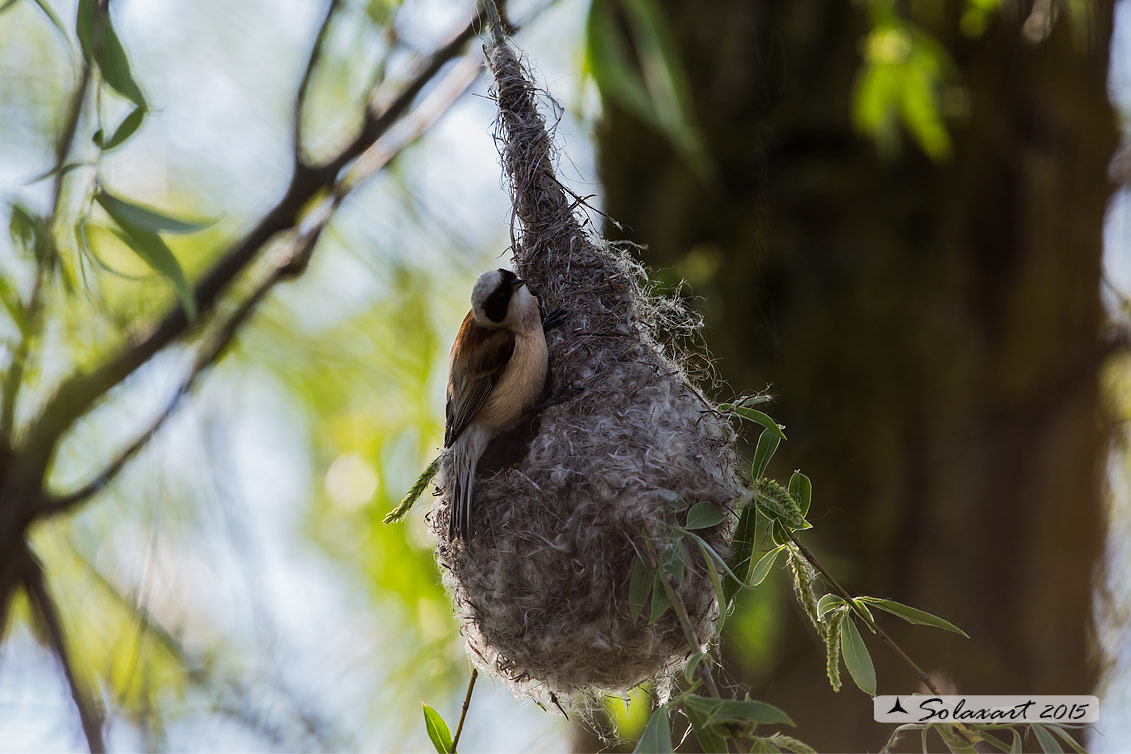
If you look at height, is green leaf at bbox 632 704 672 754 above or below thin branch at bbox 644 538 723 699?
below

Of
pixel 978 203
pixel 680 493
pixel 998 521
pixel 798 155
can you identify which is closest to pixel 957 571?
pixel 998 521

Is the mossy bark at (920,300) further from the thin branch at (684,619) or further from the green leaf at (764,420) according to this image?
the thin branch at (684,619)

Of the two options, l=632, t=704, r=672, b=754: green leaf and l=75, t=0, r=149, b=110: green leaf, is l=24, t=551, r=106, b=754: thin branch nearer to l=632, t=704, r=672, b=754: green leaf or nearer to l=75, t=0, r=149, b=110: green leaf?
l=75, t=0, r=149, b=110: green leaf

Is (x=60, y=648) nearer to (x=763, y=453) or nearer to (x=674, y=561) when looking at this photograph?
(x=674, y=561)

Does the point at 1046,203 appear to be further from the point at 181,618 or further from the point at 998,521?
the point at 181,618

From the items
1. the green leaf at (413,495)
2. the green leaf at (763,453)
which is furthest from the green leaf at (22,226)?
the green leaf at (763,453)

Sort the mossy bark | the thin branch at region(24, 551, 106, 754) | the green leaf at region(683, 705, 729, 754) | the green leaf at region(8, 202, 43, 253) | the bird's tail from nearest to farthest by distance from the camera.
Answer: the green leaf at region(683, 705, 729, 754), the green leaf at region(8, 202, 43, 253), the bird's tail, the thin branch at region(24, 551, 106, 754), the mossy bark

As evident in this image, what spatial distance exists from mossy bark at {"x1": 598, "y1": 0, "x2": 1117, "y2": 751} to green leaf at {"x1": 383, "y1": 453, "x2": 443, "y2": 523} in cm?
246

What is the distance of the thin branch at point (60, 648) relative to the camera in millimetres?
3303

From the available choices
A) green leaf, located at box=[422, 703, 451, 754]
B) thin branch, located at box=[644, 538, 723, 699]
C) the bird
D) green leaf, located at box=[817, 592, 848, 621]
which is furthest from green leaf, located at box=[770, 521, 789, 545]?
the bird

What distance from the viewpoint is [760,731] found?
14.9 feet

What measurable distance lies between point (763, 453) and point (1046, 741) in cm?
74

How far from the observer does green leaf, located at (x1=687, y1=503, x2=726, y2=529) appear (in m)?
1.90

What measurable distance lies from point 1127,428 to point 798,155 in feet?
8.10
